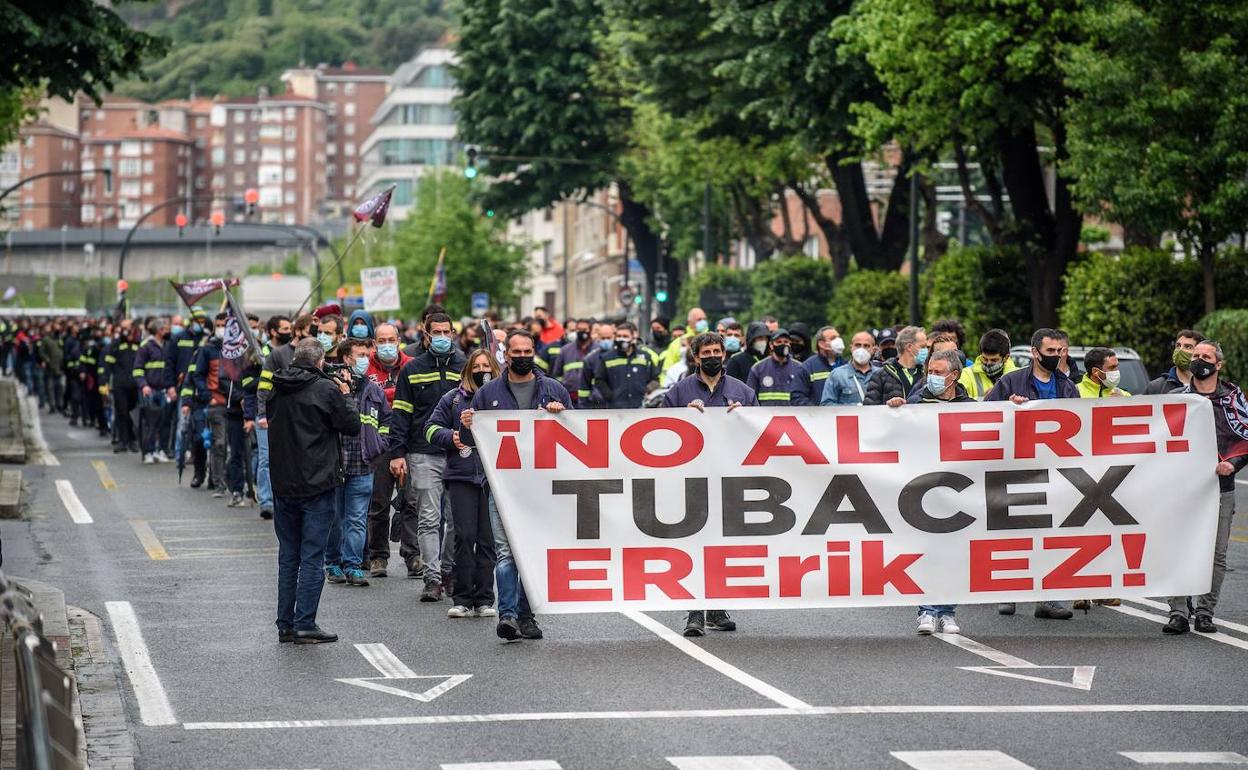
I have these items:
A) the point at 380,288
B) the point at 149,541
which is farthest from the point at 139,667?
the point at 380,288

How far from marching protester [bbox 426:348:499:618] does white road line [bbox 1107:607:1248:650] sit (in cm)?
408

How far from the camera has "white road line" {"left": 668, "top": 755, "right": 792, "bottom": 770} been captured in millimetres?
8586

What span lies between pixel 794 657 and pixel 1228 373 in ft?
73.4

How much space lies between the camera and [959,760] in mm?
8711

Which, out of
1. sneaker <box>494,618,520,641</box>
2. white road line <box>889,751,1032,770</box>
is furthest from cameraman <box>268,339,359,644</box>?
white road line <box>889,751,1032,770</box>

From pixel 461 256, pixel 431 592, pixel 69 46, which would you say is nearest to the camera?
pixel 431 592

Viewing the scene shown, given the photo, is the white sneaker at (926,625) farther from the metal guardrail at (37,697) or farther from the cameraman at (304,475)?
the metal guardrail at (37,697)

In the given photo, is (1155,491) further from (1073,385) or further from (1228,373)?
(1228,373)

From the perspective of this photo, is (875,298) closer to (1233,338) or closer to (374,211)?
(1233,338)

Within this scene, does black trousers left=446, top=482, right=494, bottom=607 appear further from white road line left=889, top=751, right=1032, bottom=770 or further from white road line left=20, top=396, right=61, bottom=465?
white road line left=20, top=396, right=61, bottom=465

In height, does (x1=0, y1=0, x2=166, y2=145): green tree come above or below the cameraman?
above

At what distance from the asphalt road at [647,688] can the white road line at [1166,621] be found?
23 mm

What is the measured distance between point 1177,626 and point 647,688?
12.4ft

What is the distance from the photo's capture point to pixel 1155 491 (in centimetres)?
1307
